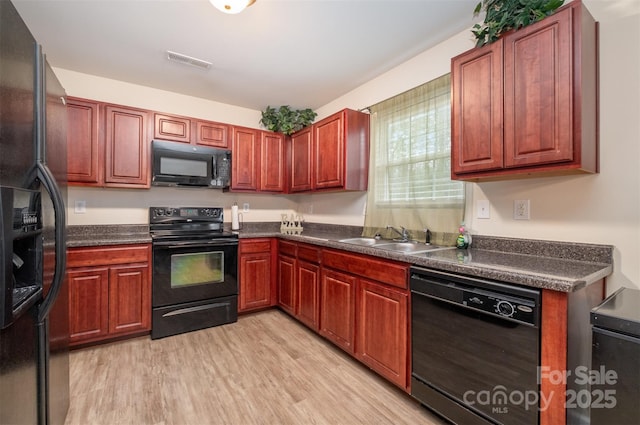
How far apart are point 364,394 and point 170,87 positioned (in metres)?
3.49

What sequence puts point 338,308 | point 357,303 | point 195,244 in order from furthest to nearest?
point 195,244
point 338,308
point 357,303

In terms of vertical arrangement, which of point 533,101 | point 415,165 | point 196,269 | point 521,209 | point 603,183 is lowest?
point 196,269

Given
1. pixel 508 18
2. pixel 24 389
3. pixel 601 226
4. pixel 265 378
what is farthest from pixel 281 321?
pixel 508 18

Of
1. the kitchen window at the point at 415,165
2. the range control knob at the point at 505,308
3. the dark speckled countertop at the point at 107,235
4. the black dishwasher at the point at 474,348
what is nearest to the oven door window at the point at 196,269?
the dark speckled countertop at the point at 107,235

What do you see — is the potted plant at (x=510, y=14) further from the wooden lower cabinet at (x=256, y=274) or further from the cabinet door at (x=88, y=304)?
the cabinet door at (x=88, y=304)

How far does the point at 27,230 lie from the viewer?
96 centimetres

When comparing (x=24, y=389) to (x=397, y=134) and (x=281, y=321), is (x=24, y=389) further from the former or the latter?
(x=397, y=134)

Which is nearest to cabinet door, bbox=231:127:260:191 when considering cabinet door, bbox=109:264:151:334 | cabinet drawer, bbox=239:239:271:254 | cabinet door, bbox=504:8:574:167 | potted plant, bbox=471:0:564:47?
cabinet drawer, bbox=239:239:271:254

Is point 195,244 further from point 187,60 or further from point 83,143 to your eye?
point 187,60

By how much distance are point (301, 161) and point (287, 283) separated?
144 cm

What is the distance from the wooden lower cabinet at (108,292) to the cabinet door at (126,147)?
0.73 meters

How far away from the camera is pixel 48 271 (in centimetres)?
120

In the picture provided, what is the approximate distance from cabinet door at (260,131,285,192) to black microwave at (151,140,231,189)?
44cm

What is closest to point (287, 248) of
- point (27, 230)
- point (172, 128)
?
point (172, 128)
